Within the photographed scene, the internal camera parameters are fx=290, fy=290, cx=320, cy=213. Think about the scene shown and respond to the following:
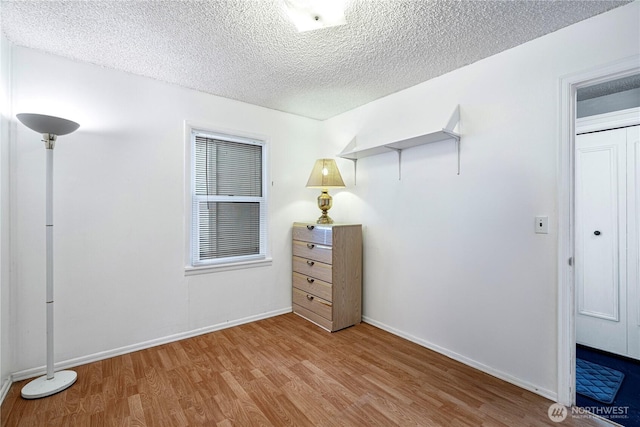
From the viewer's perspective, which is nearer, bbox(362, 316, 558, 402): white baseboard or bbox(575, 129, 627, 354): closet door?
bbox(362, 316, 558, 402): white baseboard

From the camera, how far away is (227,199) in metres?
3.04

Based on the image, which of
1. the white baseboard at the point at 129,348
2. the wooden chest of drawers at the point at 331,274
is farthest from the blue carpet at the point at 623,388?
the white baseboard at the point at 129,348

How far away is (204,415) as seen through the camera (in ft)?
5.61

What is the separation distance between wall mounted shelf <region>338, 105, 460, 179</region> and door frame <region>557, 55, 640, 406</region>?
26.1 inches

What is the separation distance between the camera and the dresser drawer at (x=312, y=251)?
293cm

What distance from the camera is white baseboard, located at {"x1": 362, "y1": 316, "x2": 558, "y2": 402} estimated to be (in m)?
1.88

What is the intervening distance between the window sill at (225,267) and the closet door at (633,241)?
3.29m

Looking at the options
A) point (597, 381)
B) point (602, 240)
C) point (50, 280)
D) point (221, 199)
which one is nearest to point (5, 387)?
point (50, 280)

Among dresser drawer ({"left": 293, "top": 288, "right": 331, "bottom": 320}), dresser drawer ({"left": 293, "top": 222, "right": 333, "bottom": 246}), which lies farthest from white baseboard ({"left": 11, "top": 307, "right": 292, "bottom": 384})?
dresser drawer ({"left": 293, "top": 222, "right": 333, "bottom": 246})

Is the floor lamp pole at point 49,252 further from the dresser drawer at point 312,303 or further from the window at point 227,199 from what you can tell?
the dresser drawer at point 312,303

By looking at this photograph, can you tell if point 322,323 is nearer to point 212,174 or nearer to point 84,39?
point 212,174

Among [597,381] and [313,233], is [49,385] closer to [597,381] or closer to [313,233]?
[313,233]

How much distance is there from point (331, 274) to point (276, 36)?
6.74 feet

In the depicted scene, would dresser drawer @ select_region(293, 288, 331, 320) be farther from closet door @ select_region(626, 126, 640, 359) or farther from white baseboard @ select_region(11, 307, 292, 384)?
closet door @ select_region(626, 126, 640, 359)
